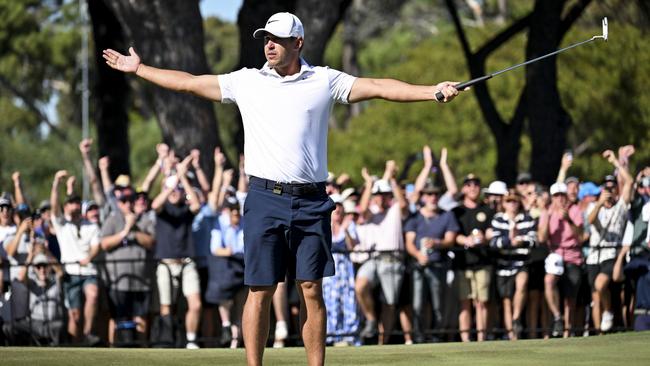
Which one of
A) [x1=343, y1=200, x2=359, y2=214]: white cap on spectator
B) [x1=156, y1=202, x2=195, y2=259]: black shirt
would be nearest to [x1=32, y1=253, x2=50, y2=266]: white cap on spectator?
[x1=156, y1=202, x2=195, y2=259]: black shirt

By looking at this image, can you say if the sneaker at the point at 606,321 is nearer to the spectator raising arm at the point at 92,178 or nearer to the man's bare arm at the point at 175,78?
the spectator raising arm at the point at 92,178

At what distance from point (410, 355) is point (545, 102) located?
12.0 metres

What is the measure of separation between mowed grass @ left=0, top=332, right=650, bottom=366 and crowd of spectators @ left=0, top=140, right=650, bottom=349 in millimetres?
A: 4353

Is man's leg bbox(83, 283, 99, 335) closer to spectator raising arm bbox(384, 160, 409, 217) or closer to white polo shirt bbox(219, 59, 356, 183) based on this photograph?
spectator raising arm bbox(384, 160, 409, 217)

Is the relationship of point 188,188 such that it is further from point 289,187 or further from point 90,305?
point 289,187

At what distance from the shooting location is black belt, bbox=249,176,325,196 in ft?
30.7

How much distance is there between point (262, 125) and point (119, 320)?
8076 millimetres

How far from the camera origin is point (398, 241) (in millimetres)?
17438

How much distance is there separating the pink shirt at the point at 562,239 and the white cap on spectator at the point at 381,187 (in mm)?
1719

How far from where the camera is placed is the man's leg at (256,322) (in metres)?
9.38

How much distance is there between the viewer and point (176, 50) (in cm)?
2094

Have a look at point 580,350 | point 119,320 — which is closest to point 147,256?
point 119,320

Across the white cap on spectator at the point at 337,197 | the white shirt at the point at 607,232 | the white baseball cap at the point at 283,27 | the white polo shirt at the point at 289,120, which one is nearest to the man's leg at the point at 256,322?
the white polo shirt at the point at 289,120

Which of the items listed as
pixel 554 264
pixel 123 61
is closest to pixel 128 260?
pixel 554 264
